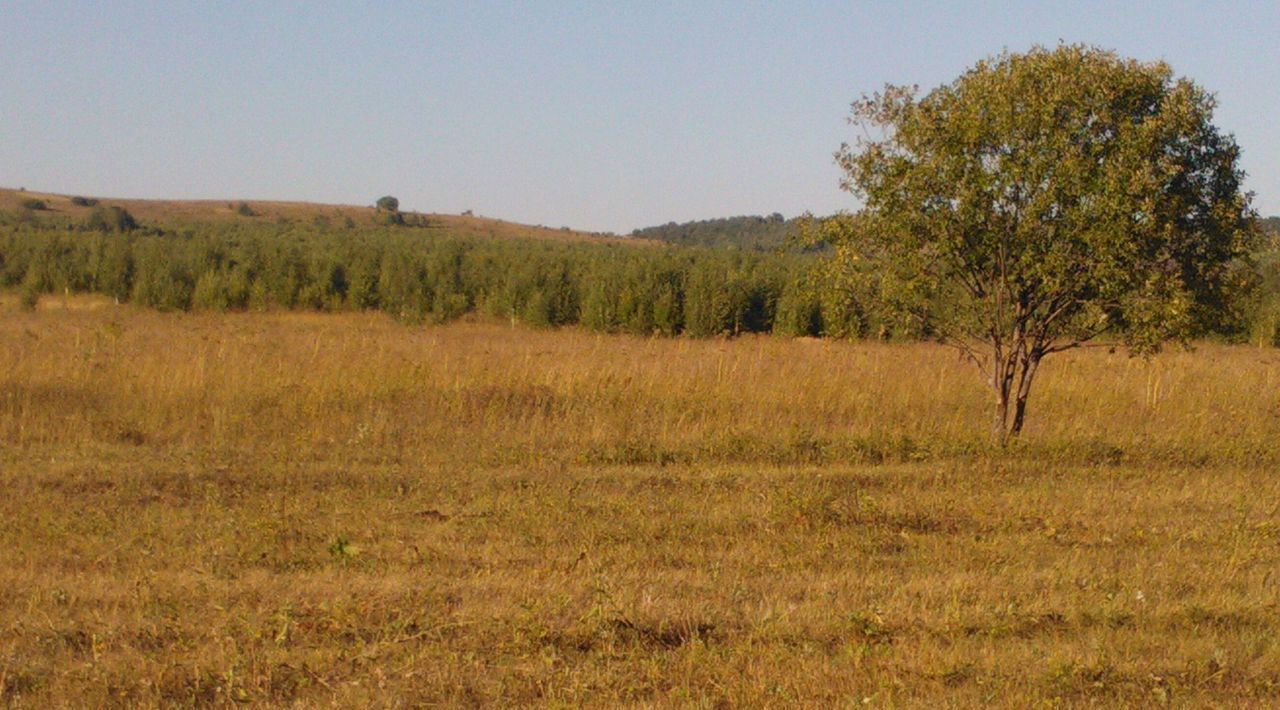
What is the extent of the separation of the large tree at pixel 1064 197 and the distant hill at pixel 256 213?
243ft

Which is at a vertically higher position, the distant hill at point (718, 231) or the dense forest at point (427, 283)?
the distant hill at point (718, 231)

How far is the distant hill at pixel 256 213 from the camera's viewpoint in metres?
87.0

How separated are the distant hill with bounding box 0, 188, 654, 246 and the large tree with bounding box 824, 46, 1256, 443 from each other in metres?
74.2

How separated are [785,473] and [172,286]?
34.1 m

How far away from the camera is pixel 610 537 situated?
7.73 meters

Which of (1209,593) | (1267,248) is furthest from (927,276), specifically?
(1209,593)

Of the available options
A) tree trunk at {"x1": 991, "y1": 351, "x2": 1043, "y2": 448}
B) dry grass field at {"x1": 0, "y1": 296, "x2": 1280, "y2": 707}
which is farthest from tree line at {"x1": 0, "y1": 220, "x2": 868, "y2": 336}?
tree trunk at {"x1": 991, "y1": 351, "x2": 1043, "y2": 448}

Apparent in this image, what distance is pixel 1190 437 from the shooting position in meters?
13.0

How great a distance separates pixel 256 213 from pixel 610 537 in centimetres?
9571

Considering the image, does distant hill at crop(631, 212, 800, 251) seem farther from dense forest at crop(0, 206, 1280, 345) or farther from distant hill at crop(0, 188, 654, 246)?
dense forest at crop(0, 206, 1280, 345)

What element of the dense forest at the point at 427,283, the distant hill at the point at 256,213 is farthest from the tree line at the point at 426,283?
the distant hill at the point at 256,213

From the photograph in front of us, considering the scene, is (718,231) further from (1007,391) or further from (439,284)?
(1007,391)

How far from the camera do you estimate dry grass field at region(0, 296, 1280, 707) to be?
5.22 meters

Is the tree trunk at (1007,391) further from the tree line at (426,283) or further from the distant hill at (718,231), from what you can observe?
the distant hill at (718,231)
